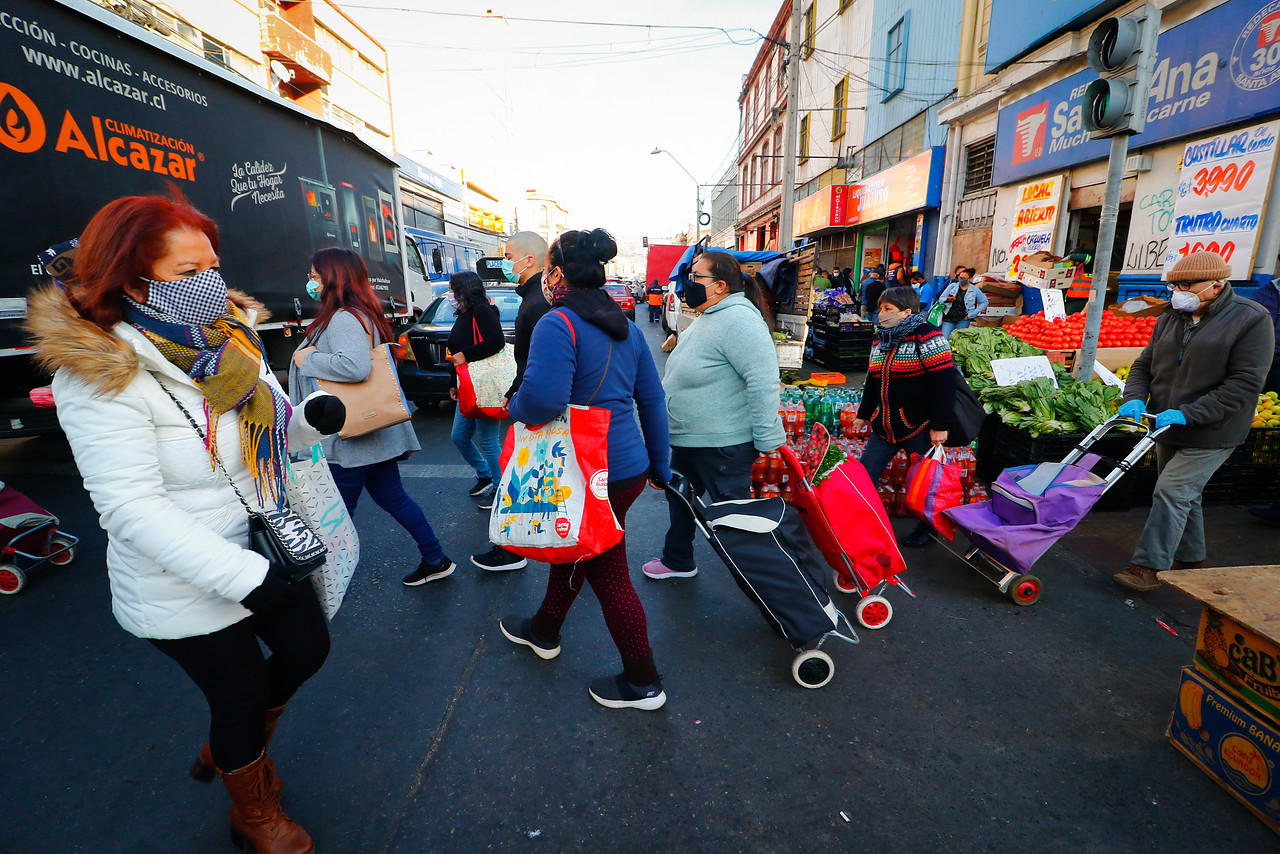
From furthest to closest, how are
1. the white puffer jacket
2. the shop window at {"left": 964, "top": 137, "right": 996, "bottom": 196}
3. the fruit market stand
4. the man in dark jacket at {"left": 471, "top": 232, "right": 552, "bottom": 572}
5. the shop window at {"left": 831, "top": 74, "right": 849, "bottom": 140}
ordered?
the shop window at {"left": 831, "top": 74, "right": 849, "bottom": 140}, the shop window at {"left": 964, "top": 137, "right": 996, "bottom": 196}, the man in dark jacket at {"left": 471, "top": 232, "right": 552, "bottom": 572}, the fruit market stand, the white puffer jacket

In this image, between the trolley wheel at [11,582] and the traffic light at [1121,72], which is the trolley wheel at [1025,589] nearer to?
the traffic light at [1121,72]

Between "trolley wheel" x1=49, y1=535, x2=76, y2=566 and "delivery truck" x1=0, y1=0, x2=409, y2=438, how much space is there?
1.32m

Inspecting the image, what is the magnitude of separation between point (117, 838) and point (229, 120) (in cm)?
638

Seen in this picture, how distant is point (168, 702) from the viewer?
2.72 meters

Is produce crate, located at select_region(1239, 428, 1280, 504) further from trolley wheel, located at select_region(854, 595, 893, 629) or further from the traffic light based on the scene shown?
trolley wheel, located at select_region(854, 595, 893, 629)

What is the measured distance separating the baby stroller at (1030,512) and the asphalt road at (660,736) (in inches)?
8.7

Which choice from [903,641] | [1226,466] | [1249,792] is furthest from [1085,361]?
[1249,792]

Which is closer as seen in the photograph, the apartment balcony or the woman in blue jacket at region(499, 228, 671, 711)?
the woman in blue jacket at region(499, 228, 671, 711)

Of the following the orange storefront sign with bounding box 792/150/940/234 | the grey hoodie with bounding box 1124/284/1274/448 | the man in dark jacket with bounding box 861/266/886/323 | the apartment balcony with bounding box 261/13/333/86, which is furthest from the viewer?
the apartment balcony with bounding box 261/13/333/86

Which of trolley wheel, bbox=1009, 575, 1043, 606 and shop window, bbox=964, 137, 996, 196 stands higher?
shop window, bbox=964, 137, 996, 196

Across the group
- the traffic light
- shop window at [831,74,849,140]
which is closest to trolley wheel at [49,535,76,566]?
the traffic light

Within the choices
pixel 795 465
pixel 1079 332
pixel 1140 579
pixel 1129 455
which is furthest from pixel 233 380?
pixel 1079 332

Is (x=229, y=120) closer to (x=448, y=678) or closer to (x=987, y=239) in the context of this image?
(x=448, y=678)

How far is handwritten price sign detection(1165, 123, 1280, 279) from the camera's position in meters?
6.52
